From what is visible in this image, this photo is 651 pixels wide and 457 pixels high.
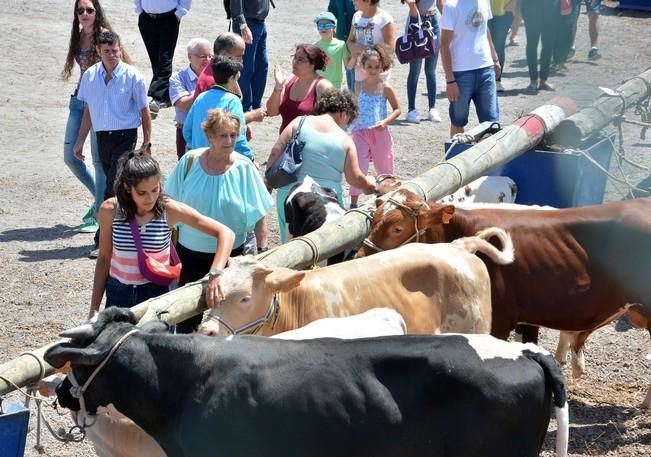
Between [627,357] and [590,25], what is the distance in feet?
40.0

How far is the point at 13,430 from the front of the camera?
4969mm

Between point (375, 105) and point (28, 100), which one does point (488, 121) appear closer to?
point (375, 105)

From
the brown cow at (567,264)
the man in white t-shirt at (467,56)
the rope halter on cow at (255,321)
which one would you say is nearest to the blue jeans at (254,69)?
the man in white t-shirt at (467,56)

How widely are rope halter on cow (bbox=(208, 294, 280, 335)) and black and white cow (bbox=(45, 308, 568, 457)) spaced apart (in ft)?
3.18

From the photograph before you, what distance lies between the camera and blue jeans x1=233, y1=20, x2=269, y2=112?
45.0 feet

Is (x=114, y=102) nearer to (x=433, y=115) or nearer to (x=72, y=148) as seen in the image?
(x=72, y=148)

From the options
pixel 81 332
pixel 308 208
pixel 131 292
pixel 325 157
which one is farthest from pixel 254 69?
pixel 81 332

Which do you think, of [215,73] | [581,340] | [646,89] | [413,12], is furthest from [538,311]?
[413,12]

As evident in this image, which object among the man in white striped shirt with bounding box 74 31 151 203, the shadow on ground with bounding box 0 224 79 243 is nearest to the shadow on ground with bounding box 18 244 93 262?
the shadow on ground with bounding box 0 224 79 243

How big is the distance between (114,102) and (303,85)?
1721 mm

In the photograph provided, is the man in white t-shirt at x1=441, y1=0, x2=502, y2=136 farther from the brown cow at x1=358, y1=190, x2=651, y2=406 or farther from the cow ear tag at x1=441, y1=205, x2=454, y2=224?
the cow ear tag at x1=441, y1=205, x2=454, y2=224

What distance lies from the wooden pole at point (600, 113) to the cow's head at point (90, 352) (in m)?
5.91

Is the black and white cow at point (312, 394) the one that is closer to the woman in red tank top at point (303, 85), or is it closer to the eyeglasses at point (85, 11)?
the woman in red tank top at point (303, 85)

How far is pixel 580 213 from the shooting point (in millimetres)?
7414
